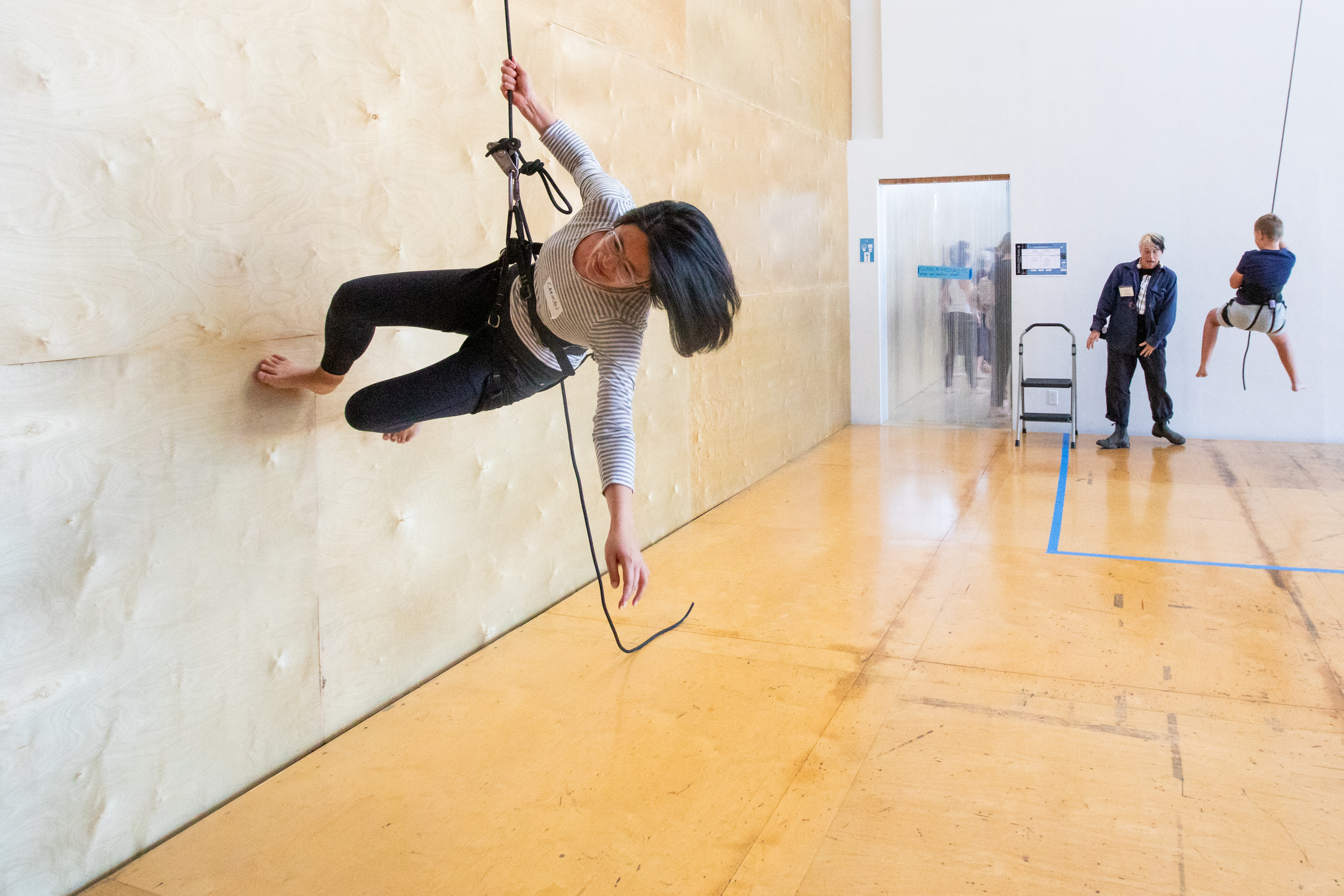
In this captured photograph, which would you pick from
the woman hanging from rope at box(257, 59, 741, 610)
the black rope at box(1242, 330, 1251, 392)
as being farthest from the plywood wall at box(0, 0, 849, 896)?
the black rope at box(1242, 330, 1251, 392)

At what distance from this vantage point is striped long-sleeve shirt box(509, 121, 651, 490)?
245 centimetres

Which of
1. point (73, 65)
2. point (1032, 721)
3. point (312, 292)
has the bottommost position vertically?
point (1032, 721)

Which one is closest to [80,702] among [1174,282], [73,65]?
[73,65]

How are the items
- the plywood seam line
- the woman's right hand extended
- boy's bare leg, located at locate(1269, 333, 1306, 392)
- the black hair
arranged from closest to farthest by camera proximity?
the black hair
the woman's right hand extended
the plywood seam line
boy's bare leg, located at locate(1269, 333, 1306, 392)

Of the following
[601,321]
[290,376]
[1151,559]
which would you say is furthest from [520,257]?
[1151,559]

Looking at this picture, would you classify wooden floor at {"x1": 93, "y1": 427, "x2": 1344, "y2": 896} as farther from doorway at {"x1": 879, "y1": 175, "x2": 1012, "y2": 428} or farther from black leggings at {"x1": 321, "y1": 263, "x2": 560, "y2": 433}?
doorway at {"x1": 879, "y1": 175, "x2": 1012, "y2": 428}

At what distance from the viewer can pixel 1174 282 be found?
7.45 metres

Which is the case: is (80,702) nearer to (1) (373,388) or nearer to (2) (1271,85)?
(1) (373,388)

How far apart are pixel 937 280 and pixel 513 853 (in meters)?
7.35

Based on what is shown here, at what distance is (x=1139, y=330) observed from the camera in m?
7.58

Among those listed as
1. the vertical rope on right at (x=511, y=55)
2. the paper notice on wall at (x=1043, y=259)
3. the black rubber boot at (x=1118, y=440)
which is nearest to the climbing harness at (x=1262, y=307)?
the black rubber boot at (x=1118, y=440)

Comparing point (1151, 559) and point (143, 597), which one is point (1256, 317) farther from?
point (143, 597)

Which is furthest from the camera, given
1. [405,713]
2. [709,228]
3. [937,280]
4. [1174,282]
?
[937,280]

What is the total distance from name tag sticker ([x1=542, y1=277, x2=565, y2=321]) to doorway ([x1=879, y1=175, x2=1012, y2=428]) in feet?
22.3
